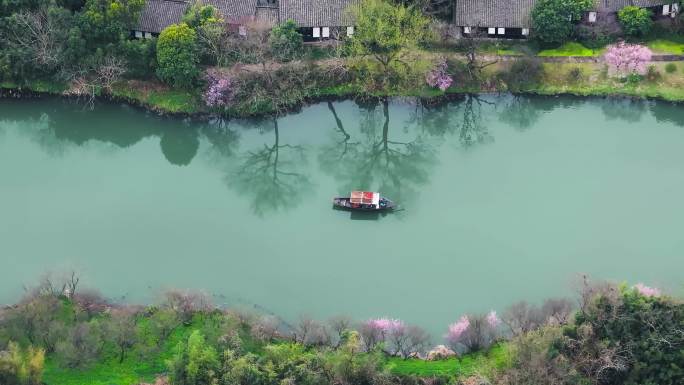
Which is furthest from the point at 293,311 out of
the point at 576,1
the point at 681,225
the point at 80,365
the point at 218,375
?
the point at 576,1

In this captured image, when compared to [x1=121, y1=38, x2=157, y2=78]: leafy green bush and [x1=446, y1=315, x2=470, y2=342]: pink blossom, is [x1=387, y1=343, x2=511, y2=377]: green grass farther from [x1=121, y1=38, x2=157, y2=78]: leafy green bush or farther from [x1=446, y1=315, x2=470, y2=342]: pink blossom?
[x1=121, y1=38, x2=157, y2=78]: leafy green bush

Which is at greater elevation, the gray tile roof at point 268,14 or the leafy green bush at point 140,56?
the gray tile roof at point 268,14

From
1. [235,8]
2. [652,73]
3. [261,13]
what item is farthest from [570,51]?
[235,8]

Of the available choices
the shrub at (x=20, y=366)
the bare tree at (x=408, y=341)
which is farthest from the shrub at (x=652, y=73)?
the shrub at (x=20, y=366)

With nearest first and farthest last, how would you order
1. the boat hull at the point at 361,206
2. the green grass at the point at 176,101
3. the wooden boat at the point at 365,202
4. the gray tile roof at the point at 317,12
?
the wooden boat at the point at 365,202 < the boat hull at the point at 361,206 < the green grass at the point at 176,101 < the gray tile roof at the point at 317,12

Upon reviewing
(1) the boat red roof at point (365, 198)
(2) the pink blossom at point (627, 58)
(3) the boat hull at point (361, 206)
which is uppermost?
(2) the pink blossom at point (627, 58)

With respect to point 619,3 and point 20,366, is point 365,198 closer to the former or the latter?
point 20,366

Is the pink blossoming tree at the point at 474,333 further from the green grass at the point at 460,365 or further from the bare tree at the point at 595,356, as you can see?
the bare tree at the point at 595,356

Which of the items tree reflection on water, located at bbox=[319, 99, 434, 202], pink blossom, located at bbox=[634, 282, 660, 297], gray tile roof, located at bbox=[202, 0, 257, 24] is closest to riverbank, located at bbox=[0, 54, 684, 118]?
tree reflection on water, located at bbox=[319, 99, 434, 202]

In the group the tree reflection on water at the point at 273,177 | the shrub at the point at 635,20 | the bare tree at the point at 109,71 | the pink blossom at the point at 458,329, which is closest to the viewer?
the pink blossom at the point at 458,329
